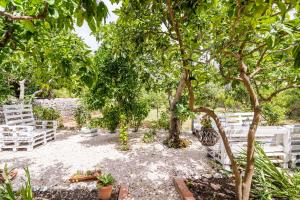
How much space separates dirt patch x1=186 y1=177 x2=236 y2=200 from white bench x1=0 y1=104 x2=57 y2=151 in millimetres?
5869

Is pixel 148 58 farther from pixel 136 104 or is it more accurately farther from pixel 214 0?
pixel 214 0

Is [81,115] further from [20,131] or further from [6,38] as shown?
[6,38]

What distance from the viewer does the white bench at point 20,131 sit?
25.3ft

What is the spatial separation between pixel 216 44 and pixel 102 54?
5083 millimetres

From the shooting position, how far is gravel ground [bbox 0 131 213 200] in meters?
4.60

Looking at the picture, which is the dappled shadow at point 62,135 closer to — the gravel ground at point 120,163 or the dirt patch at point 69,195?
the gravel ground at point 120,163

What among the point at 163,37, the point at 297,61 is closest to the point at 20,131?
the point at 163,37

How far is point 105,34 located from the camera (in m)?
7.06

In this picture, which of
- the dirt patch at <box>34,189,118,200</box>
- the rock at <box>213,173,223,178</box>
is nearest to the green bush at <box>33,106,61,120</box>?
the dirt patch at <box>34,189,118,200</box>

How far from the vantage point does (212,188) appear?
404 centimetres

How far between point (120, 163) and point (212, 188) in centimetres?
271

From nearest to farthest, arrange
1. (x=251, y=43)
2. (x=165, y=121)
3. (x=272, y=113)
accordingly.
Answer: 1. (x=251, y=43)
2. (x=272, y=113)
3. (x=165, y=121)

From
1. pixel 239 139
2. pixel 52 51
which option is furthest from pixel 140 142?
pixel 52 51

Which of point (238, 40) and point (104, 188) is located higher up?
point (238, 40)
